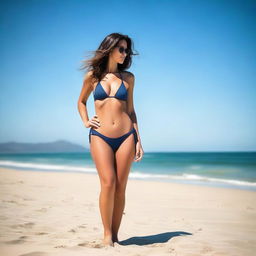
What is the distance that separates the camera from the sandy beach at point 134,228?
3.15 metres

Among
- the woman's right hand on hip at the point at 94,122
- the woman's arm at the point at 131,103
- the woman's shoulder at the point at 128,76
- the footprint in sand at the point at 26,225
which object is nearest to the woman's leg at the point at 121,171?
the woman's arm at the point at 131,103

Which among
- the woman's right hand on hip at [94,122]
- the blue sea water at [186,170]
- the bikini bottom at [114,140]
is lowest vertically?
the blue sea water at [186,170]

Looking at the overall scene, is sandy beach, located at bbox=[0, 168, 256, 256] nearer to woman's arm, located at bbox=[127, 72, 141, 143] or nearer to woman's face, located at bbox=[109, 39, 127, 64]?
woman's arm, located at bbox=[127, 72, 141, 143]

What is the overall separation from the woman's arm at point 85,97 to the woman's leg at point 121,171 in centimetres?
56

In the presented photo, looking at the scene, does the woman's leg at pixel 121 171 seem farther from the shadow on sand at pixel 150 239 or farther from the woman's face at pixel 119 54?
the woman's face at pixel 119 54

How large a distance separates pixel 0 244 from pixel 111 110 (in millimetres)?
1846

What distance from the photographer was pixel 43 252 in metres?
2.87

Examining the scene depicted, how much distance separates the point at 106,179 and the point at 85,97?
1088mm

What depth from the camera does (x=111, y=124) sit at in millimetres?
3217

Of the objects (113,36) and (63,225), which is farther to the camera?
(63,225)

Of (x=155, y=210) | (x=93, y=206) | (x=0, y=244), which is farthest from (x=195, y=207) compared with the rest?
(x=0, y=244)

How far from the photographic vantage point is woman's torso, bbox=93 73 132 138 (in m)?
3.21

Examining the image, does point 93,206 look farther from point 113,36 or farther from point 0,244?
point 113,36

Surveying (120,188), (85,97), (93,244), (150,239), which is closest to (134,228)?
(150,239)
